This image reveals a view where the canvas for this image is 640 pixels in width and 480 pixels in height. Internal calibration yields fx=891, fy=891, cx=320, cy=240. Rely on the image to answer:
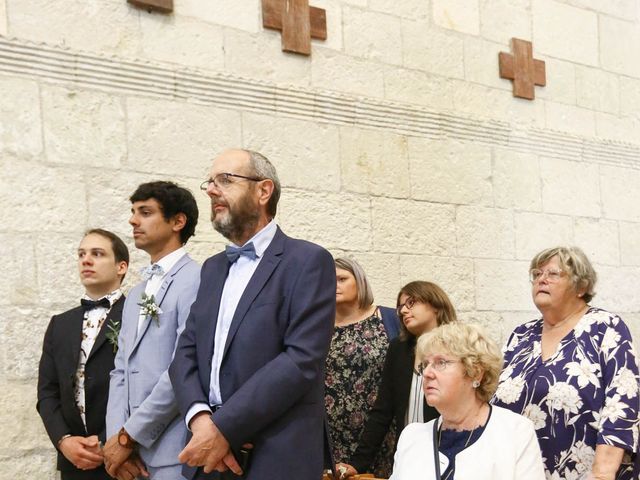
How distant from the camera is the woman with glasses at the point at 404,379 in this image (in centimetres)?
392

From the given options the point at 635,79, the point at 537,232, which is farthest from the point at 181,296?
the point at 635,79

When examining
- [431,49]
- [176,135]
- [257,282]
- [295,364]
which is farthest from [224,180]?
[431,49]

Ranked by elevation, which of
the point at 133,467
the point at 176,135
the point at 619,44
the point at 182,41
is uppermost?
the point at 619,44

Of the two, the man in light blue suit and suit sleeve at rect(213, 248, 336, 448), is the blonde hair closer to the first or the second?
suit sleeve at rect(213, 248, 336, 448)

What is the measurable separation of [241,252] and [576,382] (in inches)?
53.7

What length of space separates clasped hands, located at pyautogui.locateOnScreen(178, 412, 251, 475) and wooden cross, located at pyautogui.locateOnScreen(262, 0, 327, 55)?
2.94m

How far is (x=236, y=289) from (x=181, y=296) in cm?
49

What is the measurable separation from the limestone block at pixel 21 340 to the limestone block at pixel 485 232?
2819 mm

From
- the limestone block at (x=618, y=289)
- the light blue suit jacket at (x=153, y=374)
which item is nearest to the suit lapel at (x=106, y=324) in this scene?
the light blue suit jacket at (x=153, y=374)

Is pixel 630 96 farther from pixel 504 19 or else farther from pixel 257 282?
pixel 257 282

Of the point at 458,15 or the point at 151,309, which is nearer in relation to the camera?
the point at 151,309

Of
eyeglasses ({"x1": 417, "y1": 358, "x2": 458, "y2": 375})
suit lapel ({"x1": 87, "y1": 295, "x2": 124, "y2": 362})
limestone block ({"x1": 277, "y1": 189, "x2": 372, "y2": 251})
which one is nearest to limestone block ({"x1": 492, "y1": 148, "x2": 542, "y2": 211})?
limestone block ({"x1": 277, "y1": 189, "x2": 372, "y2": 251})

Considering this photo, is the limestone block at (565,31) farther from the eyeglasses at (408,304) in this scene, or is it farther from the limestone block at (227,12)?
the eyeglasses at (408,304)

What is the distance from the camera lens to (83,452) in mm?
3506
